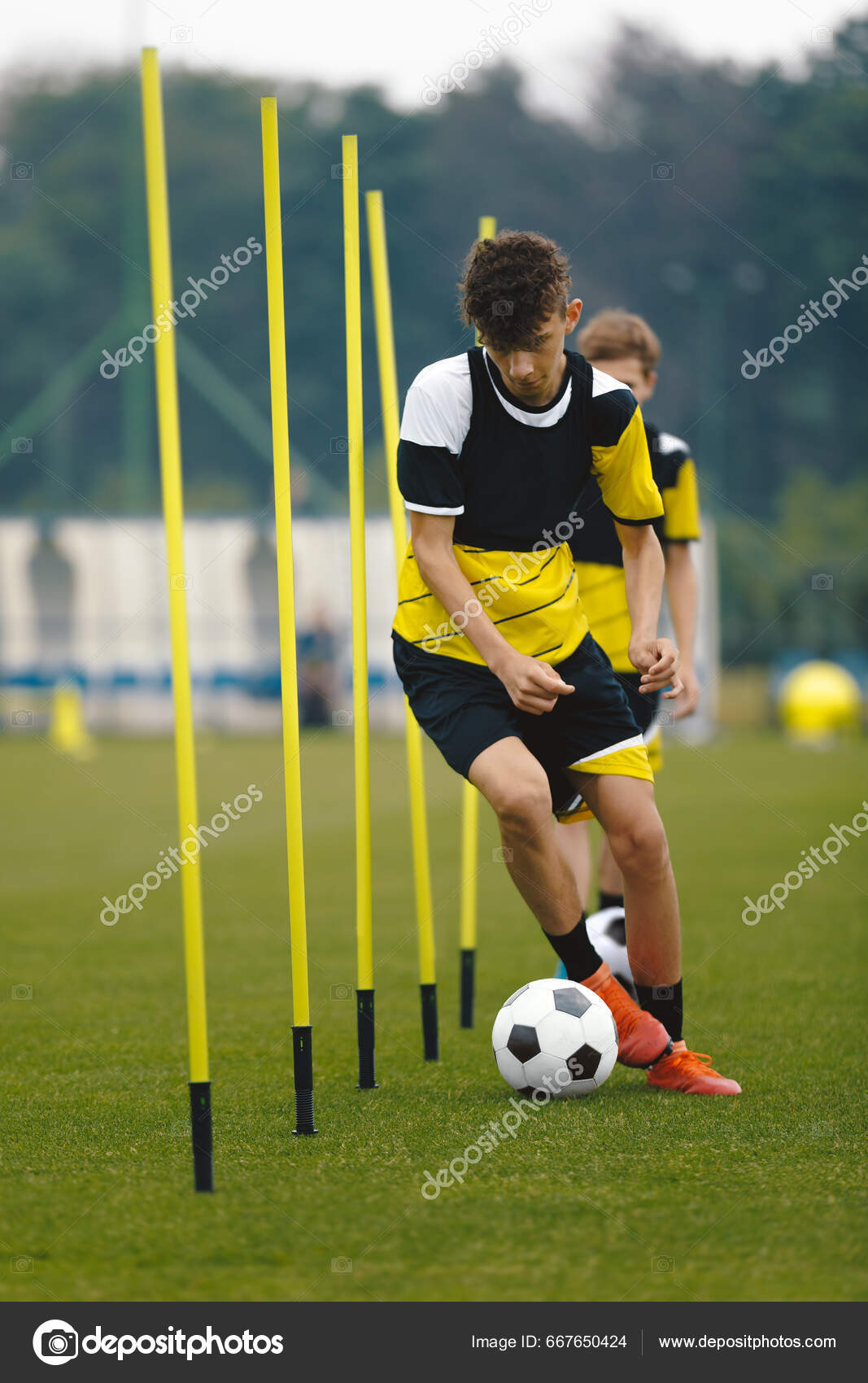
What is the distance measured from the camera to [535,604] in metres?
3.63

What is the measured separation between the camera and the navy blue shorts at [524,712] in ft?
11.6

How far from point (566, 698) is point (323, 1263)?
1513mm

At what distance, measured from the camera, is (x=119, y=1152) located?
3.28 metres

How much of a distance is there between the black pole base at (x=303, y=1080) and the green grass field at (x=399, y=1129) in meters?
0.06

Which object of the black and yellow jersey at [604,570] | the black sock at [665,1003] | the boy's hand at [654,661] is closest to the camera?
the boy's hand at [654,661]

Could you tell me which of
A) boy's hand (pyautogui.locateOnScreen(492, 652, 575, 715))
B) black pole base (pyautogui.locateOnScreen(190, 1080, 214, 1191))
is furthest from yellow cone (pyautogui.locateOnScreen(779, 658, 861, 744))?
black pole base (pyautogui.locateOnScreen(190, 1080, 214, 1191))

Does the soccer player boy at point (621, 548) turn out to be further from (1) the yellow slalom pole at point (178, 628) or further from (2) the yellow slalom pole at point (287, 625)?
(1) the yellow slalom pole at point (178, 628)
